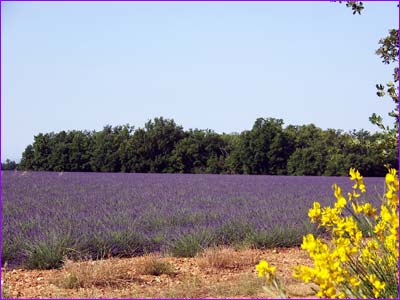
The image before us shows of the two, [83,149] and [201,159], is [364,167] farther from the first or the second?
[83,149]

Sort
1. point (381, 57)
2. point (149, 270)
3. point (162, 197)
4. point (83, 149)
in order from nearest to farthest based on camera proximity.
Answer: point (381, 57), point (149, 270), point (162, 197), point (83, 149)

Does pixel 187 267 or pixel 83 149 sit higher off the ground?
pixel 83 149

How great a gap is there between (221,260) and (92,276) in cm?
113

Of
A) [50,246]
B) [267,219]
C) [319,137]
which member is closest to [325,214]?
[50,246]

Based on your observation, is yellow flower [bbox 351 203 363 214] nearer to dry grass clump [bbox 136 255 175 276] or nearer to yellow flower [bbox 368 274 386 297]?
yellow flower [bbox 368 274 386 297]

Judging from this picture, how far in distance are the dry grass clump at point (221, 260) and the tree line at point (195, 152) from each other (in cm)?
1617

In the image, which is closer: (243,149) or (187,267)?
(187,267)

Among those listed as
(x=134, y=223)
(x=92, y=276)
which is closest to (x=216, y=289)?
(x=92, y=276)

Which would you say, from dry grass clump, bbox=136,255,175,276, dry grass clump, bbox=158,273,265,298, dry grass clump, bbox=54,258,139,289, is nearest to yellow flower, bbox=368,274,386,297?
dry grass clump, bbox=158,273,265,298

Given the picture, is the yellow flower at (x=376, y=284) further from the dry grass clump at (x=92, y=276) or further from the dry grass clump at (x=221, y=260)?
the dry grass clump at (x=221, y=260)

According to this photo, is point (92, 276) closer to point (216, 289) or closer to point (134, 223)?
point (216, 289)

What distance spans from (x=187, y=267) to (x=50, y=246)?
3.62 ft

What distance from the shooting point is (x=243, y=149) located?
2298cm

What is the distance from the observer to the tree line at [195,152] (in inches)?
843
